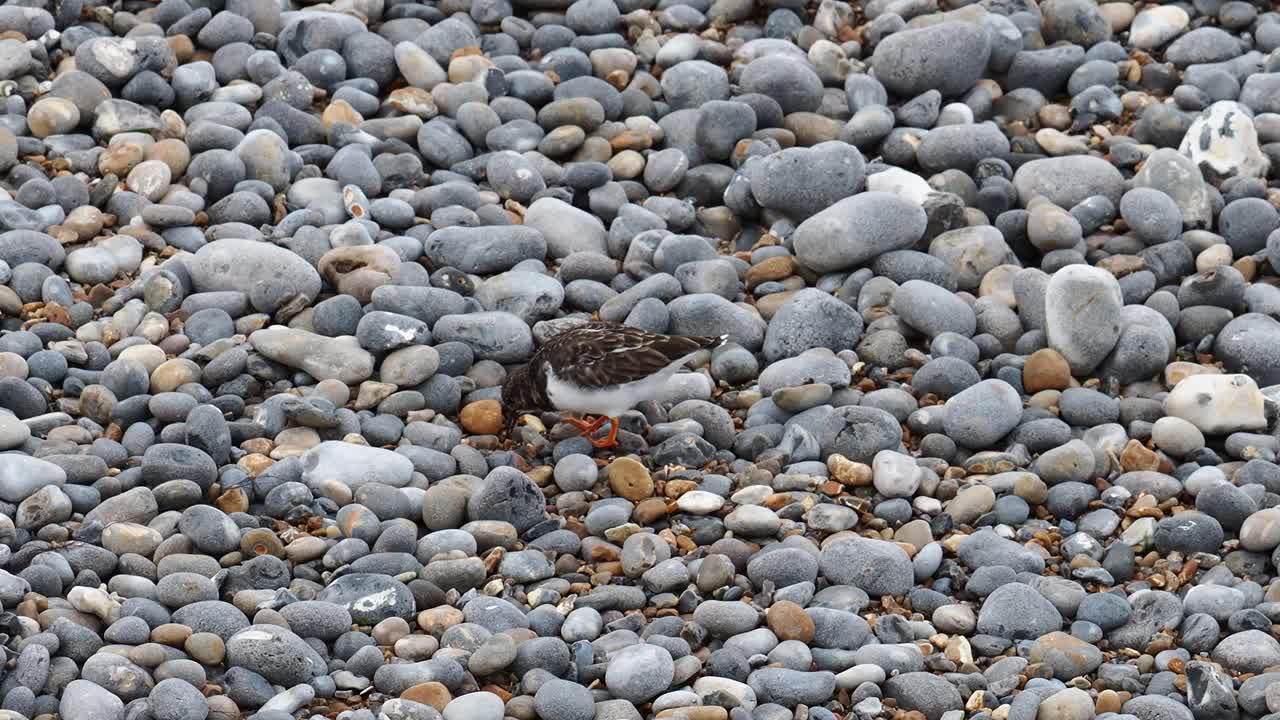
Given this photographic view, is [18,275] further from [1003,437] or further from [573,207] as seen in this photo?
[1003,437]

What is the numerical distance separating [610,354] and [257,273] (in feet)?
6.08

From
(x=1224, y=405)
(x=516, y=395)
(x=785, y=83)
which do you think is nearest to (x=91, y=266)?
(x=516, y=395)

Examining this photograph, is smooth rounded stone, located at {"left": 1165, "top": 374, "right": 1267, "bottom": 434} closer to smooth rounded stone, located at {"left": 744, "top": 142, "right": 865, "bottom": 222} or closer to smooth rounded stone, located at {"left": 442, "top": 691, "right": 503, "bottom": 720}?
smooth rounded stone, located at {"left": 744, "top": 142, "right": 865, "bottom": 222}

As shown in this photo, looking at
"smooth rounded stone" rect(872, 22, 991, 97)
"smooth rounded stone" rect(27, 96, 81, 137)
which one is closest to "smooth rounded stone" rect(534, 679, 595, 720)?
"smooth rounded stone" rect(27, 96, 81, 137)

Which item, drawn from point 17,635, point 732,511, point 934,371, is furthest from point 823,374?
point 17,635

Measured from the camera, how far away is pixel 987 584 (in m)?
5.93

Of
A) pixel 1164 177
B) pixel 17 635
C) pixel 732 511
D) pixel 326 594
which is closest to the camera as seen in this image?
pixel 17 635

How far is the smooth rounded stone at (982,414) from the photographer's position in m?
6.81

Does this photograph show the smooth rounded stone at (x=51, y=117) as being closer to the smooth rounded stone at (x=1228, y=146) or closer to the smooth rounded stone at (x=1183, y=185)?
the smooth rounded stone at (x=1183, y=185)

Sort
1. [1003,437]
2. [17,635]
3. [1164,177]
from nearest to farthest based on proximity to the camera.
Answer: [17,635]
[1003,437]
[1164,177]

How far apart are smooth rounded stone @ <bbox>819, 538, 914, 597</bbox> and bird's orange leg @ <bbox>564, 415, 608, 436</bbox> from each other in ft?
4.63

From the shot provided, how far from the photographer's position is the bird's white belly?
6.61m

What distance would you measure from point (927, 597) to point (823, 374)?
1.47 m

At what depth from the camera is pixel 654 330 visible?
7.41 meters
